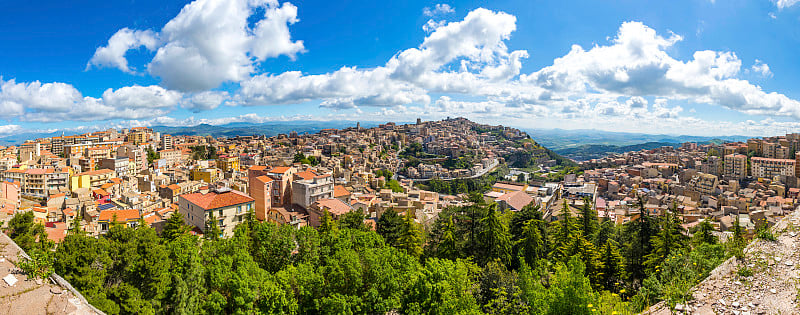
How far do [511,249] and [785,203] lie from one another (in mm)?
31720

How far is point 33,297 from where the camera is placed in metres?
5.62

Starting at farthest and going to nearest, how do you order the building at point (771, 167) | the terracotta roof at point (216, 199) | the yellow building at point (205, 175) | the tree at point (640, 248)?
the building at point (771, 167) → the yellow building at point (205, 175) → the terracotta roof at point (216, 199) → the tree at point (640, 248)

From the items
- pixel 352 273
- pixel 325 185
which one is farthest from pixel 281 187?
pixel 352 273

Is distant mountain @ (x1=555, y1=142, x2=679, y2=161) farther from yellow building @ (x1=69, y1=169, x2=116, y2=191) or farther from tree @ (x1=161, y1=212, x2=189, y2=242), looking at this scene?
tree @ (x1=161, y1=212, x2=189, y2=242)

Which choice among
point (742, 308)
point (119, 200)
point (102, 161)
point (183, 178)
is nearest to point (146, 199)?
point (119, 200)

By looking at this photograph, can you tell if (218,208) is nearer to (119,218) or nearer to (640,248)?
(119,218)

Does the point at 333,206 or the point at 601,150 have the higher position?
the point at 333,206

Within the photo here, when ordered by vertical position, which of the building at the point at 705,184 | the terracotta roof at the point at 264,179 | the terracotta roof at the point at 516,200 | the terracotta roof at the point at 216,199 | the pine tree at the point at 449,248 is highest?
the terracotta roof at the point at 264,179

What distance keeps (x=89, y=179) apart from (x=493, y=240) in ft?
137

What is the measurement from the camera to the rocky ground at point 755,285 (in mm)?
5219

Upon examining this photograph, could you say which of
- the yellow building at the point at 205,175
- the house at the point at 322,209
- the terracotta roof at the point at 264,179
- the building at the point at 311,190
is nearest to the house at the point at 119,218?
the terracotta roof at the point at 264,179

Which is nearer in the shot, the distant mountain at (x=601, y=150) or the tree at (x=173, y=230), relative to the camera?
the tree at (x=173, y=230)

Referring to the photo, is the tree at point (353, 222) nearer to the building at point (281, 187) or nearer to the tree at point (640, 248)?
the building at point (281, 187)

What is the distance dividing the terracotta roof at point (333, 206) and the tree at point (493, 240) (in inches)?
430
